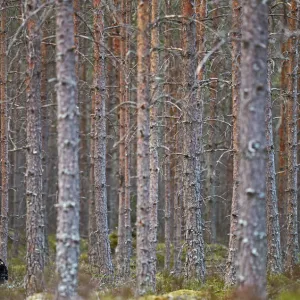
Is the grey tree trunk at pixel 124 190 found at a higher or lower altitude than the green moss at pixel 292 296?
higher

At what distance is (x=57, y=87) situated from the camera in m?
8.71

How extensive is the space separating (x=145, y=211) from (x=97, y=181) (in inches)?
229

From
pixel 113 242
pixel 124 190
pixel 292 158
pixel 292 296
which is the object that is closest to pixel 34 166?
pixel 292 296

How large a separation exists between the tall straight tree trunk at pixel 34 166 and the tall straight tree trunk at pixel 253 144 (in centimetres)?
463

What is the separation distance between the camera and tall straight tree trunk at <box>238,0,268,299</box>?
7719mm

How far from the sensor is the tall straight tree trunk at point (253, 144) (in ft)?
25.3

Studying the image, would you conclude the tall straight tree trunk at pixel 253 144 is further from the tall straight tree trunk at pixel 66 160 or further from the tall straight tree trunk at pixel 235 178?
the tall straight tree trunk at pixel 235 178

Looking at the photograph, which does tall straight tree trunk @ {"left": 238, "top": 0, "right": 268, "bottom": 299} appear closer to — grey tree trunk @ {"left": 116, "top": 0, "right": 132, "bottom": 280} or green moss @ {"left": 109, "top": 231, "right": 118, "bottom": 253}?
grey tree trunk @ {"left": 116, "top": 0, "right": 132, "bottom": 280}

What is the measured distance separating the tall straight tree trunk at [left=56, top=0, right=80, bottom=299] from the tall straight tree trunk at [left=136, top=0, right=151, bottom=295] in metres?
1.21

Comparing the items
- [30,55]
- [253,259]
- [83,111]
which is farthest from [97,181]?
[83,111]

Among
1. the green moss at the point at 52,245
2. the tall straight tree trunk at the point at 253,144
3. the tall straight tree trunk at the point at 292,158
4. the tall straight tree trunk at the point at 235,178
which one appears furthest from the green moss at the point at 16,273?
the tall straight tree trunk at the point at 253,144

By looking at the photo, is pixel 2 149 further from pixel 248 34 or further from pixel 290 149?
pixel 248 34

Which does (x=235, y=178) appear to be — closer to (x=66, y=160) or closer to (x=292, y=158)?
(x=292, y=158)

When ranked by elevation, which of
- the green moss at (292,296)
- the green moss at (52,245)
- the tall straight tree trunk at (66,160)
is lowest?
the green moss at (292,296)
